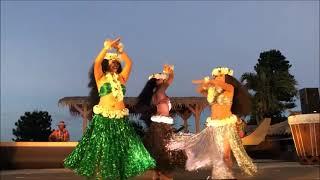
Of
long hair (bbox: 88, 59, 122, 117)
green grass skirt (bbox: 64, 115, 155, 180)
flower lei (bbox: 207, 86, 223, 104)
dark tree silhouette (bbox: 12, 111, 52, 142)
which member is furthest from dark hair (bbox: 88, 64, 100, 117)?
dark tree silhouette (bbox: 12, 111, 52, 142)

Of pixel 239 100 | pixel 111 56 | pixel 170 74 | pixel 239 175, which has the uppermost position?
pixel 111 56

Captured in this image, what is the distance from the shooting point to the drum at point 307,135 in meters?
8.75

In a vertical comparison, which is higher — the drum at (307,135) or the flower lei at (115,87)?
the flower lei at (115,87)

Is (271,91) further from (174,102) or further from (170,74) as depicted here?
(170,74)

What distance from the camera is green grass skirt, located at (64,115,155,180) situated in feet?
16.6

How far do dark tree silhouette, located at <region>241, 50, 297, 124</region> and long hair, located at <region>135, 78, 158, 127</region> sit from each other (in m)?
19.8

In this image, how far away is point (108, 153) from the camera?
5.06 meters

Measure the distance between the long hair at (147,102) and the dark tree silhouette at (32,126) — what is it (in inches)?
746

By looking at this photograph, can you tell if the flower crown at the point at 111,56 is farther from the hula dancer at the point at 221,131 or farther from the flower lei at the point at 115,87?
the hula dancer at the point at 221,131

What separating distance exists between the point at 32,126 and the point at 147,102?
65.6 feet

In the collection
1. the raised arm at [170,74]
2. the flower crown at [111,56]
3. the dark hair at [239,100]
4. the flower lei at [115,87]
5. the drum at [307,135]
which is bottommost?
the drum at [307,135]

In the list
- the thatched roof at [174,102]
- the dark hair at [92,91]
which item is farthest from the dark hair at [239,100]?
the thatched roof at [174,102]

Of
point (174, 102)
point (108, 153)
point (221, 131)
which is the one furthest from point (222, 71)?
point (174, 102)

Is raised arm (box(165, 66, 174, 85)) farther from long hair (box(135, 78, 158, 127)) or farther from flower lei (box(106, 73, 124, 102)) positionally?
flower lei (box(106, 73, 124, 102))
